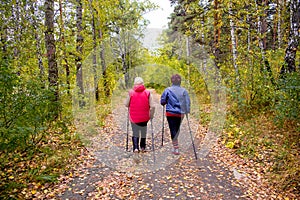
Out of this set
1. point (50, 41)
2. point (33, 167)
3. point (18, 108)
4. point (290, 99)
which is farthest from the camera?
point (50, 41)

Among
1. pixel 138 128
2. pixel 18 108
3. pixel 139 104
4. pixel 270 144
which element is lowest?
pixel 270 144

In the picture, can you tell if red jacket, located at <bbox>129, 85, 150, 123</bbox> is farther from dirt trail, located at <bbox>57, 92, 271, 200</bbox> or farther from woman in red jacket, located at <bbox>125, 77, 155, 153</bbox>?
dirt trail, located at <bbox>57, 92, 271, 200</bbox>

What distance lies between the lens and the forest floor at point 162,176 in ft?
15.2

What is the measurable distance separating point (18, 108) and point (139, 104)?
2.96 meters

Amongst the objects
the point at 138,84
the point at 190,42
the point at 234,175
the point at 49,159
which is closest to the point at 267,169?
the point at 234,175

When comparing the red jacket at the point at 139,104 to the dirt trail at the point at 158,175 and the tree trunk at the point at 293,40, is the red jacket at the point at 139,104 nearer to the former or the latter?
the dirt trail at the point at 158,175

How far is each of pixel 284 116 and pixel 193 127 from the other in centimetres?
365

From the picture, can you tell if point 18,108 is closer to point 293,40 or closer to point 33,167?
point 33,167

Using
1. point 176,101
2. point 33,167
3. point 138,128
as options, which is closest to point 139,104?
point 138,128

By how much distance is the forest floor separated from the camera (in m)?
4.62

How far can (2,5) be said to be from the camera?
548 centimetres

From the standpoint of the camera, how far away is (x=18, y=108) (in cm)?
437

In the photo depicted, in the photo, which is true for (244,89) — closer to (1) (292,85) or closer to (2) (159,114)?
(1) (292,85)

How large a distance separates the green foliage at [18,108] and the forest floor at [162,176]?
1331 millimetres
